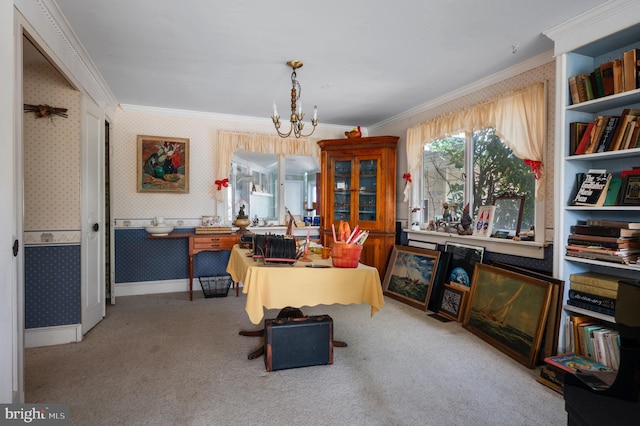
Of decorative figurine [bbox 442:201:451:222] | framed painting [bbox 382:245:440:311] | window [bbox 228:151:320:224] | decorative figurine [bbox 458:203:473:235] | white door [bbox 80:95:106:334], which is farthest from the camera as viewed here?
window [bbox 228:151:320:224]

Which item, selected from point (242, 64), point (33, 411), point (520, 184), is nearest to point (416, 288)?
point (520, 184)

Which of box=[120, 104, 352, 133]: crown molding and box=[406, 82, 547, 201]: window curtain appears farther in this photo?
box=[120, 104, 352, 133]: crown molding

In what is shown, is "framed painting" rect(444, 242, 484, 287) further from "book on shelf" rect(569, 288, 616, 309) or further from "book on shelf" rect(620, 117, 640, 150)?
"book on shelf" rect(620, 117, 640, 150)

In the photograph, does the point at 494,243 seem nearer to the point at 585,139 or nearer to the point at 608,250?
the point at 608,250

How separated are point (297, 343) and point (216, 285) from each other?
8.58ft

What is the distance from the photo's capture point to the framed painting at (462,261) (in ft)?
12.2

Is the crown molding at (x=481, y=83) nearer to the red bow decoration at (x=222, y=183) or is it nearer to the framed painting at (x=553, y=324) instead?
the framed painting at (x=553, y=324)

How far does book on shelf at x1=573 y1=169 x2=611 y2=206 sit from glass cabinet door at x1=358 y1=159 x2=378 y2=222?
2635 mm

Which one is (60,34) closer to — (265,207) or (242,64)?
(242,64)

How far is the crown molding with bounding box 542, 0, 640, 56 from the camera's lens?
7.30 ft

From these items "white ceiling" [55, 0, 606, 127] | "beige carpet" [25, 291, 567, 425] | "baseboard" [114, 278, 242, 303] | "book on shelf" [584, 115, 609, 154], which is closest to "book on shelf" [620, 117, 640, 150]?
"book on shelf" [584, 115, 609, 154]

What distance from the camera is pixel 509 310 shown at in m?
2.96

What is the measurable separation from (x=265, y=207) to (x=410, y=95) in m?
2.79

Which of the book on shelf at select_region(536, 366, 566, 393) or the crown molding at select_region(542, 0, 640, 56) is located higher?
the crown molding at select_region(542, 0, 640, 56)
